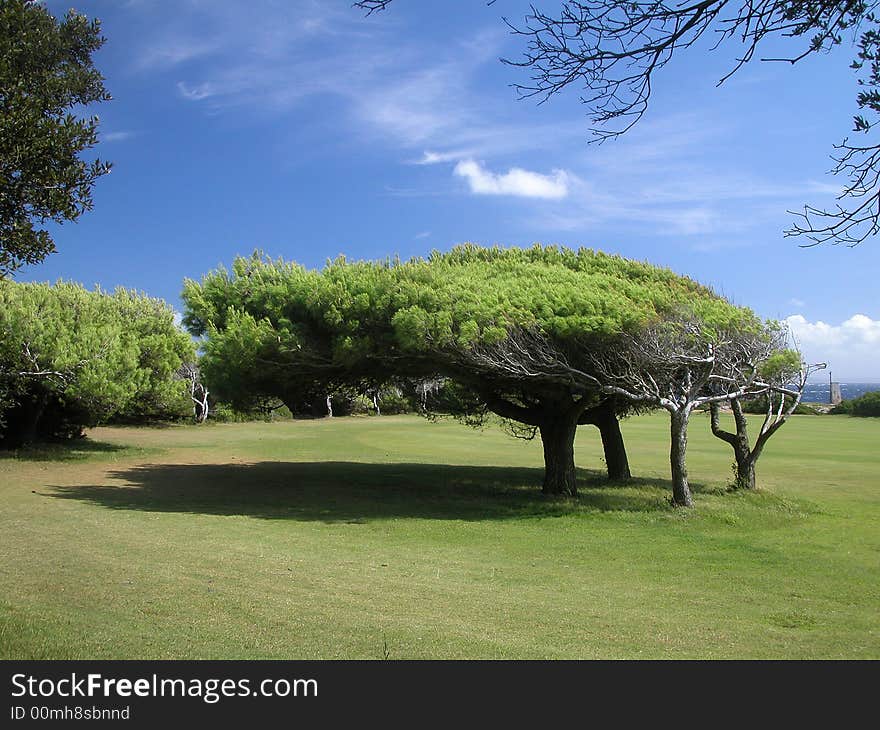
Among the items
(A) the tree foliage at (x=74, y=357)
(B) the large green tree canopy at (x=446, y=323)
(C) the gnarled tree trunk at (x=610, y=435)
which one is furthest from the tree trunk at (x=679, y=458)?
(A) the tree foliage at (x=74, y=357)

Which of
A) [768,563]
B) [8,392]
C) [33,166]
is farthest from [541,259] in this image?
[8,392]

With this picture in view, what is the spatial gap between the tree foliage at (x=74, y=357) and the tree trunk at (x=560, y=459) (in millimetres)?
16357

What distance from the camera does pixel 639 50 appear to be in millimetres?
6180

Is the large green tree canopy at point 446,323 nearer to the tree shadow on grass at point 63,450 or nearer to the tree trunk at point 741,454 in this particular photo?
the tree trunk at point 741,454

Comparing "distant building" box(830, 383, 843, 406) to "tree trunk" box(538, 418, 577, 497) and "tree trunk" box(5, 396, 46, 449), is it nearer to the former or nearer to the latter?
"tree trunk" box(538, 418, 577, 497)

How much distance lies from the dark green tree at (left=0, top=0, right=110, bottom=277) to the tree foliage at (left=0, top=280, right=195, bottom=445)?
1810 centimetres

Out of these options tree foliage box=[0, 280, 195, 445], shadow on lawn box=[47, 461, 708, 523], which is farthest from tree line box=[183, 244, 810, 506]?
tree foliage box=[0, 280, 195, 445]

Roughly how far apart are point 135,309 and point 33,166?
102 ft

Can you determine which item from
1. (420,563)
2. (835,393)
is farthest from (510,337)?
(835,393)

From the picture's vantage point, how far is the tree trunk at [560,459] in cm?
2259

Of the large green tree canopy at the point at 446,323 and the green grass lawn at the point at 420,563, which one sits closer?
the green grass lawn at the point at 420,563

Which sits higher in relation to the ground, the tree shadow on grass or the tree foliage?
the tree foliage

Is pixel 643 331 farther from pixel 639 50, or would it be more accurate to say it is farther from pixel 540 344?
pixel 639 50

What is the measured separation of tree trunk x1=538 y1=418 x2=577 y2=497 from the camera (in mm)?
22594
